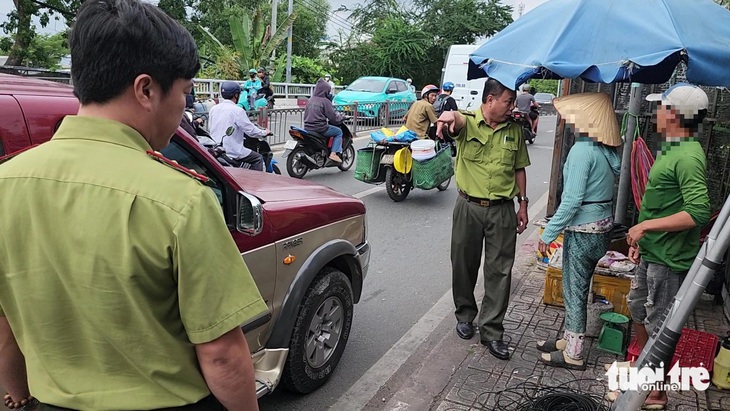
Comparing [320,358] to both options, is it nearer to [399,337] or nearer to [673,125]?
[399,337]

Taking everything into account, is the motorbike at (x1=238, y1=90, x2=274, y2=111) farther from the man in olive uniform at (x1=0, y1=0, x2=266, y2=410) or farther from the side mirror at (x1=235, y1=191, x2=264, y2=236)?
the man in olive uniform at (x1=0, y1=0, x2=266, y2=410)

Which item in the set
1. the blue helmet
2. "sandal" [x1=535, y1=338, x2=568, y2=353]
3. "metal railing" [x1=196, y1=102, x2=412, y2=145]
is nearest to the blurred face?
"sandal" [x1=535, y1=338, x2=568, y2=353]

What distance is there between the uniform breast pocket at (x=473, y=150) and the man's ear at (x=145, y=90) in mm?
3012

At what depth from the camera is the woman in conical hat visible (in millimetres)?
3531

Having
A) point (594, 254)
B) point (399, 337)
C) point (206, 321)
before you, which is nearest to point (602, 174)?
point (594, 254)

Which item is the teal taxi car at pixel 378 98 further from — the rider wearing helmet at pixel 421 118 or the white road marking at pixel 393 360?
the white road marking at pixel 393 360

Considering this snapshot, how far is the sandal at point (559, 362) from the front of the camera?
12.5ft

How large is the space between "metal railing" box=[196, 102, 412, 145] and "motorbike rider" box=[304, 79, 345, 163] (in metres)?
2.86

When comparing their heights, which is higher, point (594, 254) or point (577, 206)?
point (577, 206)

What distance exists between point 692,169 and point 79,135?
117 inches

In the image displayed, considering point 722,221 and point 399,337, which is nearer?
point 722,221

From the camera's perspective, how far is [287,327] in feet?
10.2

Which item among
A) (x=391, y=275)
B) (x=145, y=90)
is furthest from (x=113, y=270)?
(x=391, y=275)

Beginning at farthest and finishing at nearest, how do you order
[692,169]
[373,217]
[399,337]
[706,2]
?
[373,217], [399,337], [706,2], [692,169]
